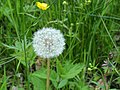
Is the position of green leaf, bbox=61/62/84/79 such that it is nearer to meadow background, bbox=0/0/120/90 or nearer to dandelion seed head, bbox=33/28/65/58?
dandelion seed head, bbox=33/28/65/58

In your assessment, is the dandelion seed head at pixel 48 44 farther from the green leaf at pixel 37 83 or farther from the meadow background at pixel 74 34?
the meadow background at pixel 74 34

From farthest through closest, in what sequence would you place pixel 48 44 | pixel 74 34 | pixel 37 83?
pixel 74 34 < pixel 37 83 < pixel 48 44

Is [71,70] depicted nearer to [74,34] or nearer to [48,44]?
[48,44]

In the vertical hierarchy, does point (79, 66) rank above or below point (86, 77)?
above

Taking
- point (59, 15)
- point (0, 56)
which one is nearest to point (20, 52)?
point (0, 56)

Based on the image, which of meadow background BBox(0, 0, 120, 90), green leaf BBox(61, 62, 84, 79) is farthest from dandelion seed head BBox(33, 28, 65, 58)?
meadow background BBox(0, 0, 120, 90)

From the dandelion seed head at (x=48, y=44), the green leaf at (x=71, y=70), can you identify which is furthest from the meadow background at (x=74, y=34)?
the dandelion seed head at (x=48, y=44)

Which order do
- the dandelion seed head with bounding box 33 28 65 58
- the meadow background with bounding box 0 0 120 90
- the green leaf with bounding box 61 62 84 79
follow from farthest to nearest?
the meadow background with bounding box 0 0 120 90, the green leaf with bounding box 61 62 84 79, the dandelion seed head with bounding box 33 28 65 58

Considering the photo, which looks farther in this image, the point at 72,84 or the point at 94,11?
the point at 94,11

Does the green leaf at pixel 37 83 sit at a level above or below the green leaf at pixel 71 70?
below

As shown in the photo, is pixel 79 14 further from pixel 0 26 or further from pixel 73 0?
pixel 0 26

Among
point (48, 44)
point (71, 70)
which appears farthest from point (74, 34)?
point (48, 44)
